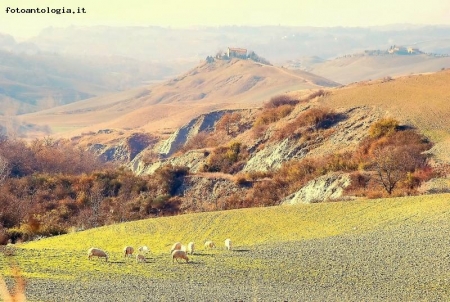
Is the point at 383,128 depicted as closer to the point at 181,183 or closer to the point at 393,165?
the point at 393,165

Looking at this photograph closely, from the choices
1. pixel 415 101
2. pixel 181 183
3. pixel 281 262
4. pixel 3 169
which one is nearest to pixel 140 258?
pixel 281 262

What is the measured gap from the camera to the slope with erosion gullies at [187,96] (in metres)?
118

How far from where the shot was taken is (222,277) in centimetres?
1205

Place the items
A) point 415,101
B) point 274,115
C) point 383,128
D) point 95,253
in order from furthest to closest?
1. point 274,115
2. point 415,101
3. point 383,128
4. point 95,253

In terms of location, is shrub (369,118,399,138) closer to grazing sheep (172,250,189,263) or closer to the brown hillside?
the brown hillside

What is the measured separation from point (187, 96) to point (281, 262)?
135826 mm

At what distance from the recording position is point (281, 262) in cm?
1321

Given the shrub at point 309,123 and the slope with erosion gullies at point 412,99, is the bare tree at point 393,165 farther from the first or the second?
the shrub at point 309,123

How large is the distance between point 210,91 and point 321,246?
133 m

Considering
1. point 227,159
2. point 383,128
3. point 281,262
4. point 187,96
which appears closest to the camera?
point 281,262

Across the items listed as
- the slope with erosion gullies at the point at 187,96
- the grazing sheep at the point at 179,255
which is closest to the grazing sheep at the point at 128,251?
the grazing sheep at the point at 179,255

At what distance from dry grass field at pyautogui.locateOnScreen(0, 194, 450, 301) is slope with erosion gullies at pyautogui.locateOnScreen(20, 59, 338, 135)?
282 ft

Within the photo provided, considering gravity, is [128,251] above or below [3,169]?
above

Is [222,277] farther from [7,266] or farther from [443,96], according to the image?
[443,96]
